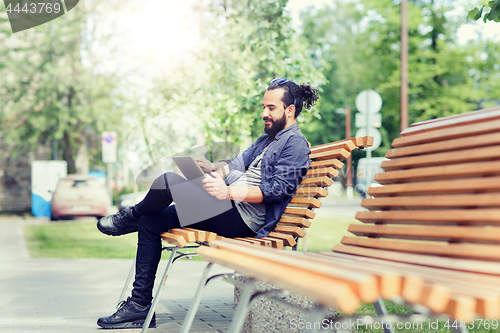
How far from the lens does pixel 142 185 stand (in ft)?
11.9

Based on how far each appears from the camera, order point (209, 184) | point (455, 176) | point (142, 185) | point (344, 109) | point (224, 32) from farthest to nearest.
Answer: point (344, 109), point (224, 32), point (142, 185), point (209, 184), point (455, 176)

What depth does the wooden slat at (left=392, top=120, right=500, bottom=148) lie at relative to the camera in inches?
85.0

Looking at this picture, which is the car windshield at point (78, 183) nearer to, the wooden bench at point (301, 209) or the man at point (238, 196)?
the man at point (238, 196)

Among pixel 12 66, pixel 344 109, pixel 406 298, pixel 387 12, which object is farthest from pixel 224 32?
pixel 344 109

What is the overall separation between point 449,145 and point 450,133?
6cm

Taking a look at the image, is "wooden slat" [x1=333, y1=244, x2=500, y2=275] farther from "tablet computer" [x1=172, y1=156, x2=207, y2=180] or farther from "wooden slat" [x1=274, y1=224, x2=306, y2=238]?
"tablet computer" [x1=172, y1=156, x2=207, y2=180]

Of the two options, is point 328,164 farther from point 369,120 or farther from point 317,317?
point 369,120

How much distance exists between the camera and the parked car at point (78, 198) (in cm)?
1717

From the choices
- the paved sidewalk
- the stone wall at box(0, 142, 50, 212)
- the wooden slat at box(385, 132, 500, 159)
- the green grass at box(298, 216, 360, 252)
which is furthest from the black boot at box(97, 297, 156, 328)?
the stone wall at box(0, 142, 50, 212)

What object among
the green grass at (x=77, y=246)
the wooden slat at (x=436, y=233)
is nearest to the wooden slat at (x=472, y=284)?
the wooden slat at (x=436, y=233)

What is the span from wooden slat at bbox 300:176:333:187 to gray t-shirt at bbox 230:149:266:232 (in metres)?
0.30

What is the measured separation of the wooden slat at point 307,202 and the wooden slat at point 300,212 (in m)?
0.04

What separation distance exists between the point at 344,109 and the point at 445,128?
140ft

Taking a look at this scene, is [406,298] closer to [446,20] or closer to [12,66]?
[12,66]
